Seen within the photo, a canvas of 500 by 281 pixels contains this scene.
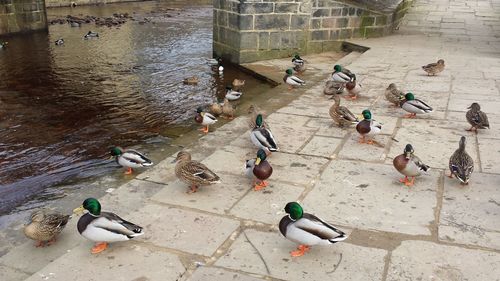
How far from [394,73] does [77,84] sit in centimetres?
677

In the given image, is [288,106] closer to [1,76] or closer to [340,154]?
[340,154]

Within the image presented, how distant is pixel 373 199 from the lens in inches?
189

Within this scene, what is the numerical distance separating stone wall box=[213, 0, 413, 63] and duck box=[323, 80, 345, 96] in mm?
4085

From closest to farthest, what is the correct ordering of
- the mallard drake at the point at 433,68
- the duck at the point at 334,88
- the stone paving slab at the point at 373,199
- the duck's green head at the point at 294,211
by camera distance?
the duck's green head at the point at 294,211
the stone paving slab at the point at 373,199
the duck at the point at 334,88
the mallard drake at the point at 433,68

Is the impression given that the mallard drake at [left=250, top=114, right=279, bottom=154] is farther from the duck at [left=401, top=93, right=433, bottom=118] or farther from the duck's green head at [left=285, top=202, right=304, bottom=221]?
the duck at [left=401, top=93, right=433, bottom=118]

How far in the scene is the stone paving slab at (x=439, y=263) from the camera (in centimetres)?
362

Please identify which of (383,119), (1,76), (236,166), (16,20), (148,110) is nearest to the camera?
(236,166)

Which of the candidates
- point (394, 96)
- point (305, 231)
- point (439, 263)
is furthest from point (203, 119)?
point (439, 263)

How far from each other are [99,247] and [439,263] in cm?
270

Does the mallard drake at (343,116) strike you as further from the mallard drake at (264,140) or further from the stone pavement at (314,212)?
the mallard drake at (264,140)

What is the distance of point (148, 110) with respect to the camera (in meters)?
8.87

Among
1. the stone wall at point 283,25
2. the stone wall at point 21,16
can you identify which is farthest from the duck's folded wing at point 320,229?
the stone wall at point 21,16

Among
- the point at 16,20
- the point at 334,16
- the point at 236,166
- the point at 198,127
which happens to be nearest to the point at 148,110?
the point at 198,127

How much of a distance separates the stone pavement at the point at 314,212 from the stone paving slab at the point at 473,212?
1 centimetres
